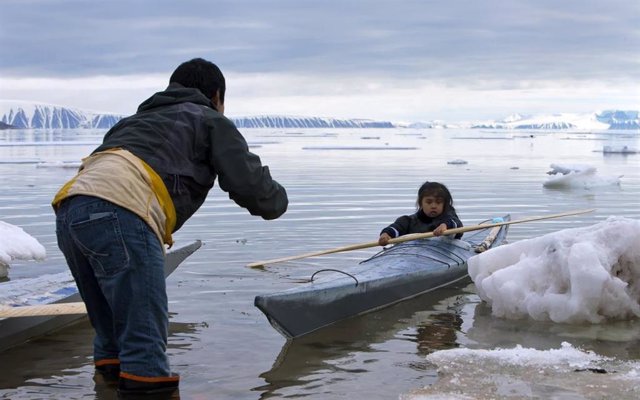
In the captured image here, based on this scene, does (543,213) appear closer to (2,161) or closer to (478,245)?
(478,245)

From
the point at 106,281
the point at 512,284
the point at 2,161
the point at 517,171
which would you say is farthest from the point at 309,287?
the point at 2,161

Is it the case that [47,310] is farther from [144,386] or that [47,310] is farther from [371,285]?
[371,285]

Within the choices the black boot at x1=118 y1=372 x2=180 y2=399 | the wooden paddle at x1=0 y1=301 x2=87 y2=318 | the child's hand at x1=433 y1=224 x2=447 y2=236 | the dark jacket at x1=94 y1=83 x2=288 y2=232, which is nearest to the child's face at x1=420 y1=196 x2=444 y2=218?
the child's hand at x1=433 y1=224 x2=447 y2=236

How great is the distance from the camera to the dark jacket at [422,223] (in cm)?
860

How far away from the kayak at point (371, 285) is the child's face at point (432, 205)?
266 millimetres

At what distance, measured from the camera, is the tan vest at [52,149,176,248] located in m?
3.69

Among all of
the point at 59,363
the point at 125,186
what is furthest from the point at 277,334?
the point at 125,186

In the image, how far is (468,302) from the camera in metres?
7.43

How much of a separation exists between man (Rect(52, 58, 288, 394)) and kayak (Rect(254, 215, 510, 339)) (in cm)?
170

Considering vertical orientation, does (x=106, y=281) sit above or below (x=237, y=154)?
below

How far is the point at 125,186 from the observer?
3711mm

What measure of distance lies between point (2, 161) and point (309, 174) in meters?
12.4

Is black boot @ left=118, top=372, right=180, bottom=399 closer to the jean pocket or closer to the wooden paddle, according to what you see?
the jean pocket

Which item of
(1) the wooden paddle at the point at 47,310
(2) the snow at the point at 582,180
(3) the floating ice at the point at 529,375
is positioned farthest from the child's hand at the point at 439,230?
(2) the snow at the point at 582,180
